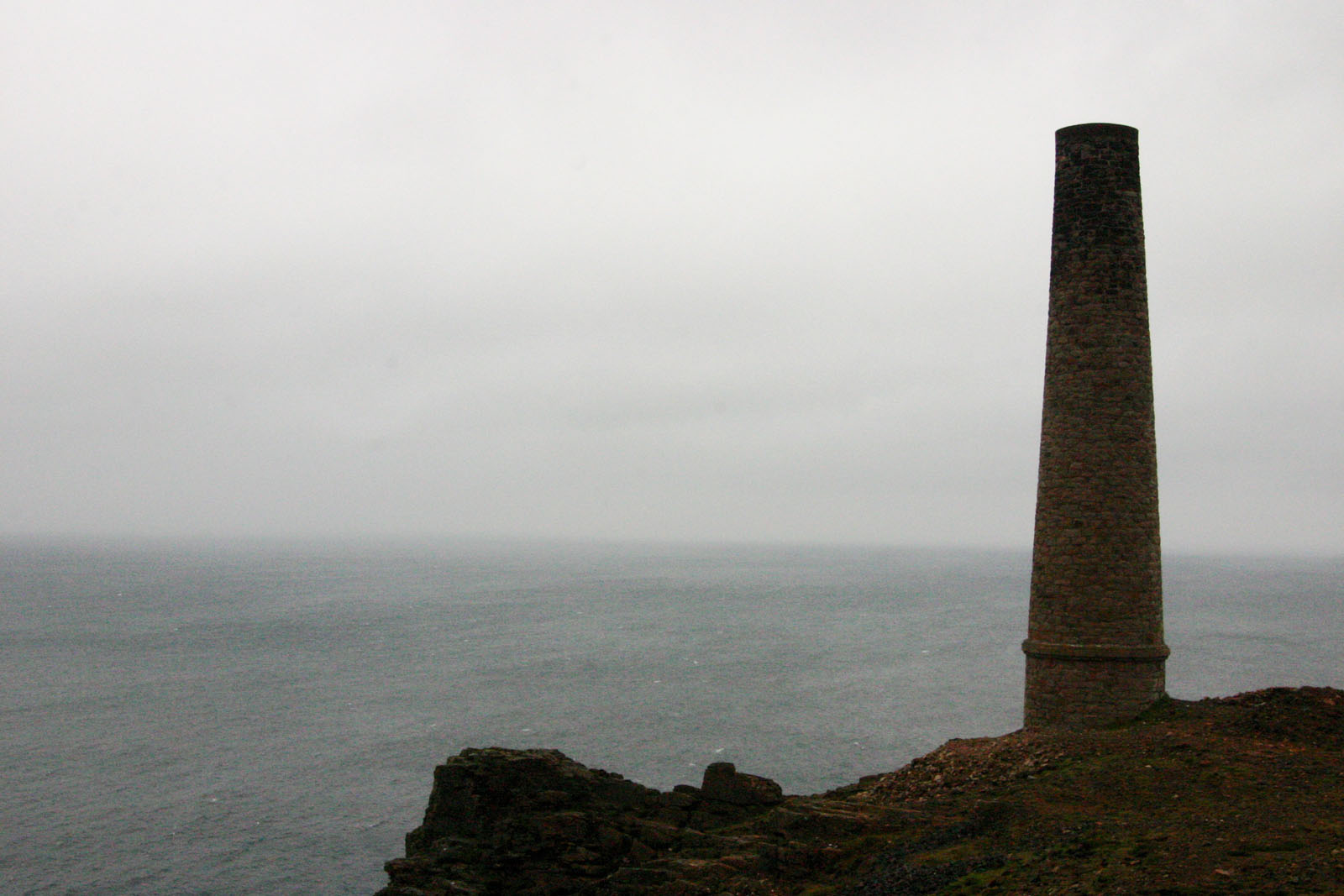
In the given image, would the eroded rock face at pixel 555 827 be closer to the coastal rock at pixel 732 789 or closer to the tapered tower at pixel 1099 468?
the coastal rock at pixel 732 789

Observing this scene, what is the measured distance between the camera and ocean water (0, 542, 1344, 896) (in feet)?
134

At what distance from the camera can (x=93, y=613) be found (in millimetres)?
120375

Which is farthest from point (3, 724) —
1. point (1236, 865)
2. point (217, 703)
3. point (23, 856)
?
point (1236, 865)

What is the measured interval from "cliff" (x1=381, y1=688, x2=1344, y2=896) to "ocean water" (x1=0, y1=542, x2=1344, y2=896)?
63.6ft

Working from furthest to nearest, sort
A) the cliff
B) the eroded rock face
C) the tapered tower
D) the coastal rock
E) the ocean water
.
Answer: the ocean water < the tapered tower < the coastal rock < the eroded rock face < the cliff

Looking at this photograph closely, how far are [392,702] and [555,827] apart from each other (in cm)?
5233

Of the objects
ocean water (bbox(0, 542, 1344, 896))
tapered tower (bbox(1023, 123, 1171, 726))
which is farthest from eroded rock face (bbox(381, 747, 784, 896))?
ocean water (bbox(0, 542, 1344, 896))

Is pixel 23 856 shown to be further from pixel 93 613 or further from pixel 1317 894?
pixel 93 613

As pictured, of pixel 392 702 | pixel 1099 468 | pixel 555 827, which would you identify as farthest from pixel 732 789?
pixel 392 702

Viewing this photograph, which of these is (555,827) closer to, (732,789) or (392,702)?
(732,789)

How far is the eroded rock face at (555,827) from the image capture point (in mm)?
17578

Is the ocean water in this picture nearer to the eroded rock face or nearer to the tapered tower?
the eroded rock face

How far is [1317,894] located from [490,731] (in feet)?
166

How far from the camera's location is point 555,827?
1858cm
